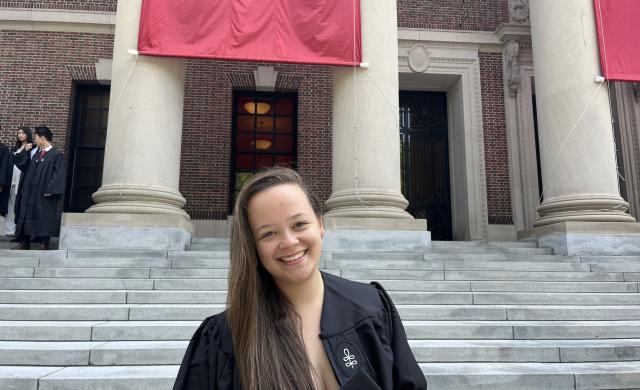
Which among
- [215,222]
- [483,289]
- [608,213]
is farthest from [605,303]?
[215,222]

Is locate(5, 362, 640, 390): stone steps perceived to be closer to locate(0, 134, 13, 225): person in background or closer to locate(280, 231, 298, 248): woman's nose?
locate(280, 231, 298, 248): woman's nose

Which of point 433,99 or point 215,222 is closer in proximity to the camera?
point 215,222

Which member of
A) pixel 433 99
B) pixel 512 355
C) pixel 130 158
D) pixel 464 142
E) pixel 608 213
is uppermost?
pixel 433 99

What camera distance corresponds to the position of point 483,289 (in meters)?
6.52

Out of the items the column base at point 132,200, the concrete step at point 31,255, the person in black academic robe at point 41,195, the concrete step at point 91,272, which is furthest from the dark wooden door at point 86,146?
the concrete step at point 91,272

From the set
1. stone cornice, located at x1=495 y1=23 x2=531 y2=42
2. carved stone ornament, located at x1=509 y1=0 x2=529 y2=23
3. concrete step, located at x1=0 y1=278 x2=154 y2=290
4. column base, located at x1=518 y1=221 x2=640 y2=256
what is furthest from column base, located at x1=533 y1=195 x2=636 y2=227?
concrete step, located at x1=0 y1=278 x2=154 y2=290

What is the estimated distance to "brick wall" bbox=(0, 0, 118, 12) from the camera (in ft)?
43.4

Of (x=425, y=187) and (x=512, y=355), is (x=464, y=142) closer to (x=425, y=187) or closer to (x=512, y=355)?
(x=425, y=187)

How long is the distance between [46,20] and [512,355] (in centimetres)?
1395

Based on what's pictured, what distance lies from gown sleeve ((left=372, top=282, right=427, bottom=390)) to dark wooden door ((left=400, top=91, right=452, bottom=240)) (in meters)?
12.6

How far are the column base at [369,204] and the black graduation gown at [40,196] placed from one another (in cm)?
483

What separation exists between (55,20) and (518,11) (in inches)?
515

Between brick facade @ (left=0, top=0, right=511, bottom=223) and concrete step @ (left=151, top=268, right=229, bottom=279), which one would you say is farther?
brick facade @ (left=0, top=0, right=511, bottom=223)

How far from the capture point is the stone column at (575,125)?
9031 mm
